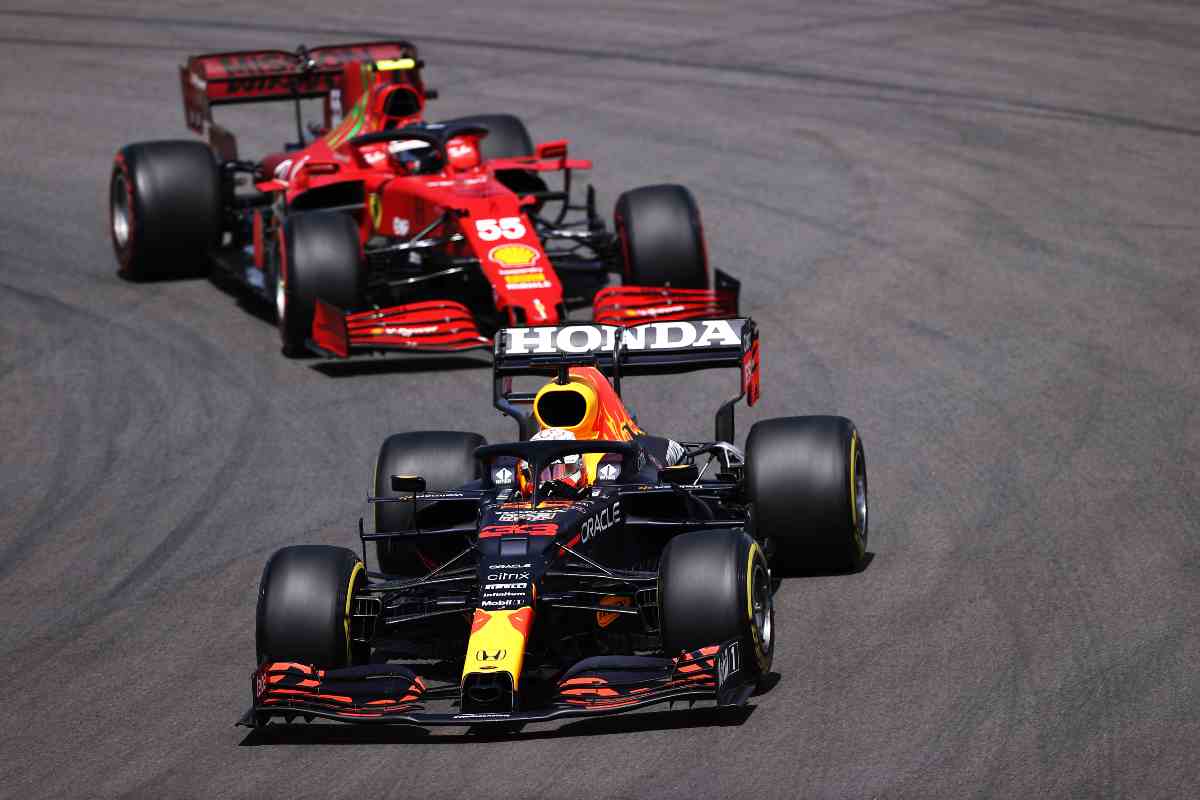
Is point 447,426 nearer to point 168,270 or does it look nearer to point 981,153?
point 168,270

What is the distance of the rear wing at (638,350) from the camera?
42.6 ft

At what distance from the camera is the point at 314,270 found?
17.9 metres

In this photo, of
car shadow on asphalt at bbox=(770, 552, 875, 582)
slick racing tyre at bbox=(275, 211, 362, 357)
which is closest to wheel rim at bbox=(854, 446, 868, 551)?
car shadow on asphalt at bbox=(770, 552, 875, 582)

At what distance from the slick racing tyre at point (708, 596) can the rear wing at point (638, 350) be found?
2862 millimetres

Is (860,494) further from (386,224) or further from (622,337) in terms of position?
(386,224)

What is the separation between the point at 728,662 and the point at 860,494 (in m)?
3.01

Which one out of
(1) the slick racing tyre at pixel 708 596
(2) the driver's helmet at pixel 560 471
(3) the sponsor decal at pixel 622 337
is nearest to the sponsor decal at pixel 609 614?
(1) the slick racing tyre at pixel 708 596

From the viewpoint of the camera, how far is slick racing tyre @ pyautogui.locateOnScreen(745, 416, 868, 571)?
1190 cm

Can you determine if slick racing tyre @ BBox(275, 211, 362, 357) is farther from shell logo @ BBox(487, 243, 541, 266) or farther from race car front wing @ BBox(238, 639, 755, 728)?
race car front wing @ BBox(238, 639, 755, 728)

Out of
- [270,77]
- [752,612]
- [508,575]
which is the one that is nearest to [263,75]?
[270,77]

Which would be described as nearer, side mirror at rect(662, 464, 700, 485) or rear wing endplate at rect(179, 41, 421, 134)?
side mirror at rect(662, 464, 700, 485)

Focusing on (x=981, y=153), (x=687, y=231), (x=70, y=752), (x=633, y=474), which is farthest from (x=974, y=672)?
(x=981, y=153)

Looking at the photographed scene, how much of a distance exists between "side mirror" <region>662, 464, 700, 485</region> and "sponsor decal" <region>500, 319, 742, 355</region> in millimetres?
2019

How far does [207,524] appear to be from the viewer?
1411 cm
